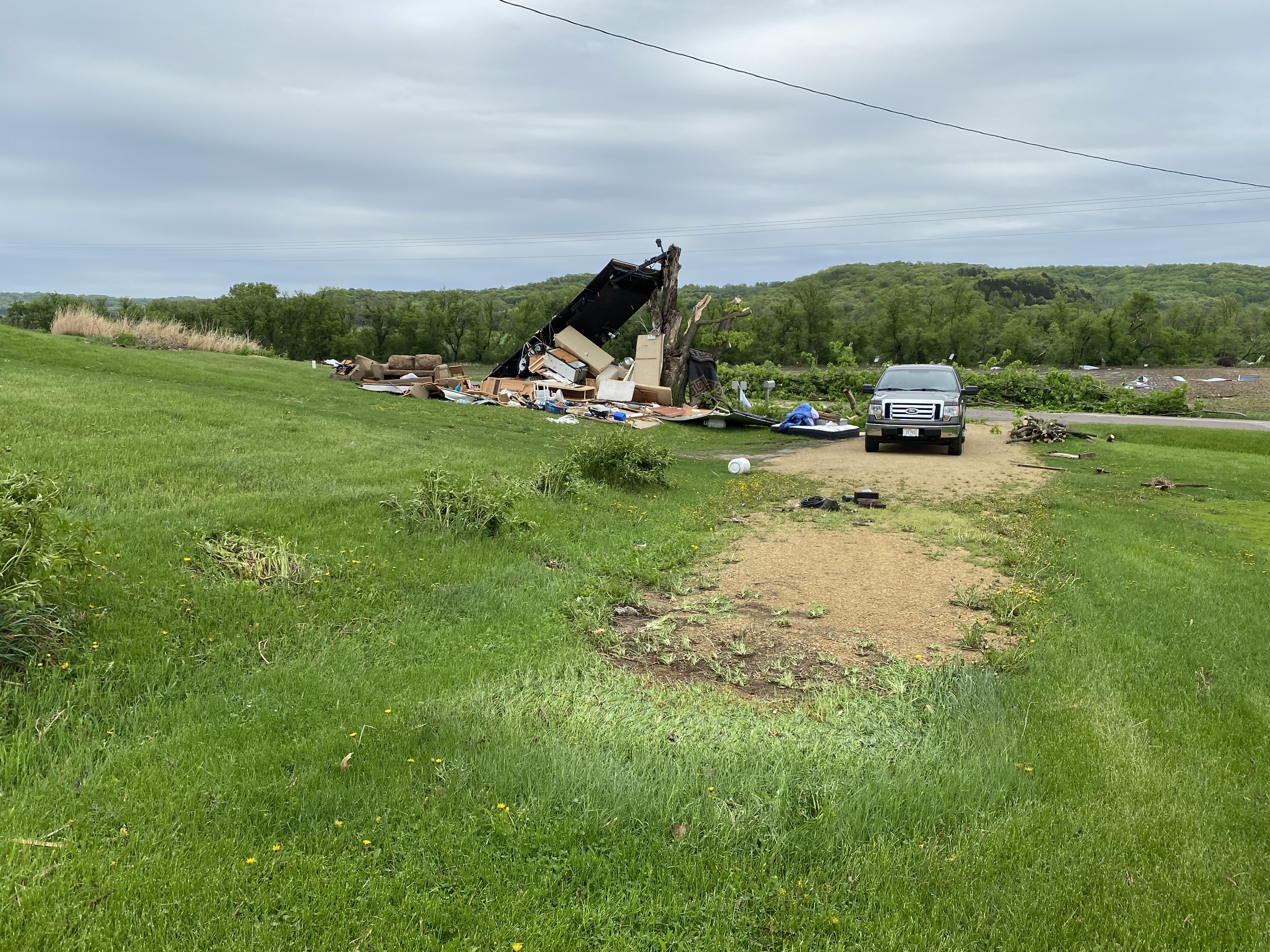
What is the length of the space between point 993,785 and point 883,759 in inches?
21.3

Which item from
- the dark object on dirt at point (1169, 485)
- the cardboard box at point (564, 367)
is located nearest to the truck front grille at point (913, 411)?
the dark object on dirt at point (1169, 485)

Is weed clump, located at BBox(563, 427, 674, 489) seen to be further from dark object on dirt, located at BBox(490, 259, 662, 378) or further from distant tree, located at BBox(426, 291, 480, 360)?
distant tree, located at BBox(426, 291, 480, 360)

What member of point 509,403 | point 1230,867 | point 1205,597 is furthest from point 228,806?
point 509,403

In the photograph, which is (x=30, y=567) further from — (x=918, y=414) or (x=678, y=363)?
(x=678, y=363)

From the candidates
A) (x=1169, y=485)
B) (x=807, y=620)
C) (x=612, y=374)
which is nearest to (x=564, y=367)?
(x=612, y=374)

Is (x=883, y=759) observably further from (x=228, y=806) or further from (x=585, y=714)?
(x=228, y=806)

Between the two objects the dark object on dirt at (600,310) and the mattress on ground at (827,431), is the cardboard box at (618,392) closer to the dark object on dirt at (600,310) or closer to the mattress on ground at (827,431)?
the dark object on dirt at (600,310)

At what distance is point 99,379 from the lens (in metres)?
14.3

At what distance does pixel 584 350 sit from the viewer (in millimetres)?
27094

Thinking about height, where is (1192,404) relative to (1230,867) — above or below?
above

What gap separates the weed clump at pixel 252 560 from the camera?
587cm

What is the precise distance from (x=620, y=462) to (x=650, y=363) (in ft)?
47.0

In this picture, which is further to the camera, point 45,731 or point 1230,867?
point 45,731

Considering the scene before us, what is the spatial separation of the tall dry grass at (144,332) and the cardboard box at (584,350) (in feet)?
41.1
